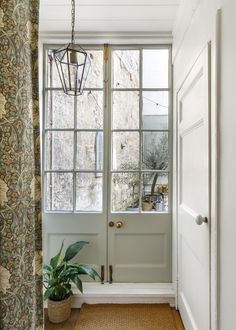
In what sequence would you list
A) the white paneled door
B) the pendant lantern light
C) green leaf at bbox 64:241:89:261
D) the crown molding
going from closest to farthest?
the white paneled door → the pendant lantern light → green leaf at bbox 64:241:89:261 → the crown molding

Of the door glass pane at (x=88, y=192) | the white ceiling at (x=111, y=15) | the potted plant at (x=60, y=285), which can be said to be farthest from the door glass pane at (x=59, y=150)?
the white ceiling at (x=111, y=15)

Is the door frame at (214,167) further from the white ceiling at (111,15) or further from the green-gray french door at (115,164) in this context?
the green-gray french door at (115,164)

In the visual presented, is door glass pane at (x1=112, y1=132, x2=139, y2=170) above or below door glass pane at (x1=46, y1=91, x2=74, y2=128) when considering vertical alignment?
below

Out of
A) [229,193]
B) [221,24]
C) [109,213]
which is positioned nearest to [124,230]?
[109,213]

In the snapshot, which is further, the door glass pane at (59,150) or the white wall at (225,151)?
the door glass pane at (59,150)

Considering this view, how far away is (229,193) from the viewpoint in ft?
3.14

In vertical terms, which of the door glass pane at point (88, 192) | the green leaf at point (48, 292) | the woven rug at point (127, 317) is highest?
the door glass pane at point (88, 192)

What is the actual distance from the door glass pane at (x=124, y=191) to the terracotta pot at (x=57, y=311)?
0.83m

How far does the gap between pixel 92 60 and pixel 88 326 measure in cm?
212

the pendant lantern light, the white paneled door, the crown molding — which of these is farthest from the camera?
the crown molding

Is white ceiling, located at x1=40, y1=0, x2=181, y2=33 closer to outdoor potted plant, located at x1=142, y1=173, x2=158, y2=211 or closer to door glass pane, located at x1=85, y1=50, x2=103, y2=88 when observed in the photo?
door glass pane, located at x1=85, y1=50, x2=103, y2=88

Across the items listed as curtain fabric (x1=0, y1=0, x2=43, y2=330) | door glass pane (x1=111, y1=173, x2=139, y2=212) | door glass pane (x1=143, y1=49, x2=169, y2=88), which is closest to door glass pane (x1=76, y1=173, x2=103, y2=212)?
door glass pane (x1=111, y1=173, x2=139, y2=212)

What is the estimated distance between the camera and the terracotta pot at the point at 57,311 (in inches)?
71.3

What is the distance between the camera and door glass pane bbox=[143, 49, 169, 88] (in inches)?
86.7
